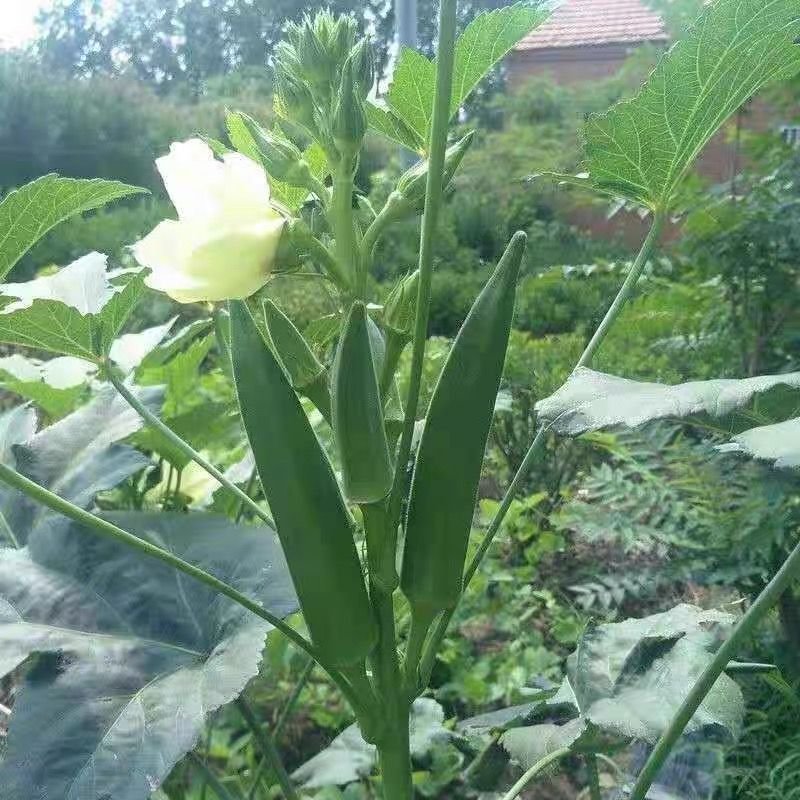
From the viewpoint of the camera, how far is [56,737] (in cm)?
34

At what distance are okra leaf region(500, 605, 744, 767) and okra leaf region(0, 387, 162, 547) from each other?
10.5 inches

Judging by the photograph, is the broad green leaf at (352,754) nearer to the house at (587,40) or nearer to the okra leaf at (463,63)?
the okra leaf at (463,63)

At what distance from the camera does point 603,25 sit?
4.51 ft

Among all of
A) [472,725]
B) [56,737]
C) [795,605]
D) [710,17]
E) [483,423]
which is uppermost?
[710,17]

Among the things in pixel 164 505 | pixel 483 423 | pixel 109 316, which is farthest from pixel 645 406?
pixel 164 505

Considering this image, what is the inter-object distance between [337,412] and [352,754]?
39cm

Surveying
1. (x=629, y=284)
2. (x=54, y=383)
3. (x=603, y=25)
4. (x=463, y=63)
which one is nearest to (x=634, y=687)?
(x=629, y=284)

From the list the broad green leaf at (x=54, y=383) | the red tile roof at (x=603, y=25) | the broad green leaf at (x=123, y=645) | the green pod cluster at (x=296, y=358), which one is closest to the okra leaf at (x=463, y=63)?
the green pod cluster at (x=296, y=358)

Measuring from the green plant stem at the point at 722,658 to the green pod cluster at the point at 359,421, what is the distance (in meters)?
0.14

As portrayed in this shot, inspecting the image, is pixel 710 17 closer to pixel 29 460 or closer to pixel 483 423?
pixel 483 423

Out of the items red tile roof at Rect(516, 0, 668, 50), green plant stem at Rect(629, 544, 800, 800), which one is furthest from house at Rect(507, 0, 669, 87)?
green plant stem at Rect(629, 544, 800, 800)

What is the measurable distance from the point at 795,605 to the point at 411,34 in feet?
2.58

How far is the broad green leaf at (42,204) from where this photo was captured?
357 millimetres

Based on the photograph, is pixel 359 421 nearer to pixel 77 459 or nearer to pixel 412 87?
pixel 412 87
